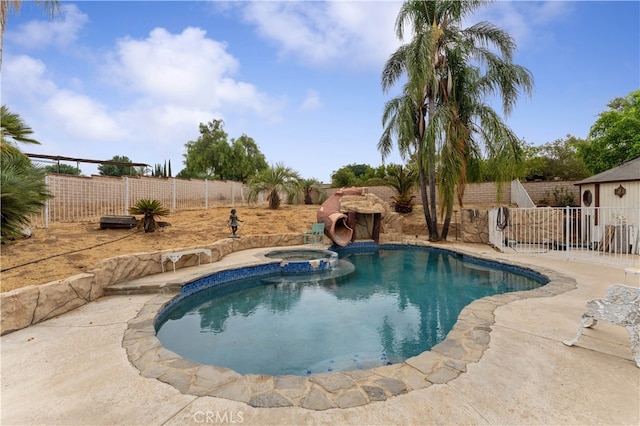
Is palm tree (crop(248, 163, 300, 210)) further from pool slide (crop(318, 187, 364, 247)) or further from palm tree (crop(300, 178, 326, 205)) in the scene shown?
palm tree (crop(300, 178, 326, 205))

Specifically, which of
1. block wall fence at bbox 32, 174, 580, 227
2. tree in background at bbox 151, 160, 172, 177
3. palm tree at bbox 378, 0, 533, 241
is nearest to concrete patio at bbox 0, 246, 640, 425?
block wall fence at bbox 32, 174, 580, 227

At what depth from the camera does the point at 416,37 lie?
10.4 m

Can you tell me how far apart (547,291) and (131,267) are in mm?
8076

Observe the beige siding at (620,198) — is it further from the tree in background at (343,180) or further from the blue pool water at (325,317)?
the tree in background at (343,180)

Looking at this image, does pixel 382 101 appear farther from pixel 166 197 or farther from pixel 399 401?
pixel 399 401

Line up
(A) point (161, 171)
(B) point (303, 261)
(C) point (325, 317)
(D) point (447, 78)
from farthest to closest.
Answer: (A) point (161, 171), (D) point (447, 78), (B) point (303, 261), (C) point (325, 317)

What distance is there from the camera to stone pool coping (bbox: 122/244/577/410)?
7.22 feet

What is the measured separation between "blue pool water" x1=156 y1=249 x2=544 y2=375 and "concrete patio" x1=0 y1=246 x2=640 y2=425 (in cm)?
108

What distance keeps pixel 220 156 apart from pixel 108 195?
17.7m

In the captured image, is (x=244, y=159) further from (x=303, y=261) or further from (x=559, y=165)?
(x=559, y=165)

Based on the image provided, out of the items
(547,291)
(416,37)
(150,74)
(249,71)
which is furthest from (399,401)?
(416,37)

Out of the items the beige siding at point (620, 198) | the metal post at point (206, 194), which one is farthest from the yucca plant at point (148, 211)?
the beige siding at point (620, 198)

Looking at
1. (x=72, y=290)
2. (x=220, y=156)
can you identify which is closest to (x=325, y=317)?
(x=72, y=290)

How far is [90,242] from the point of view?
6.58 meters
